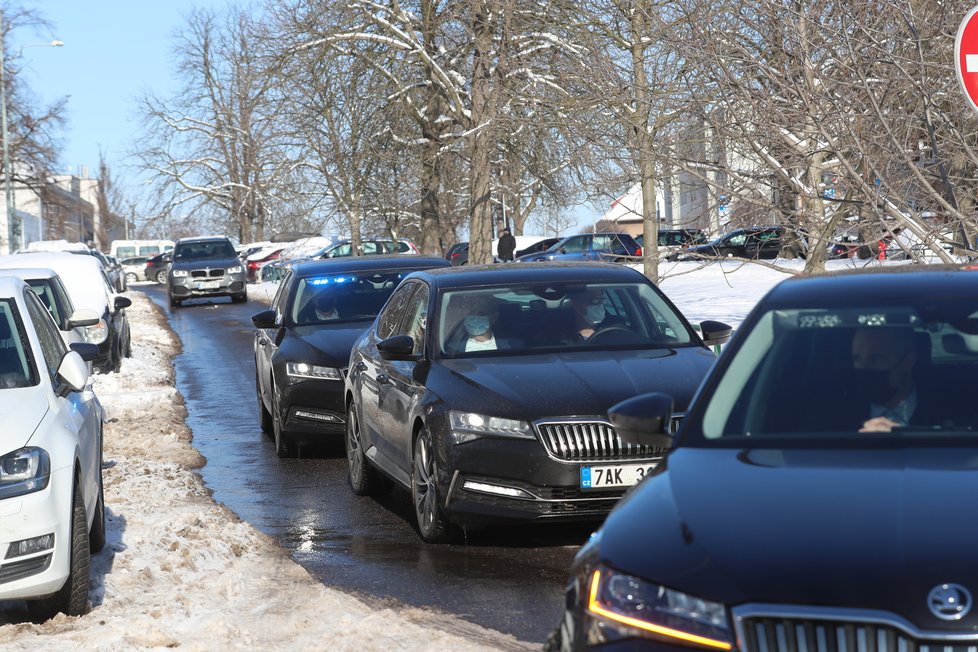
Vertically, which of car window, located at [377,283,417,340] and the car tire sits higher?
car window, located at [377,283,417,340]

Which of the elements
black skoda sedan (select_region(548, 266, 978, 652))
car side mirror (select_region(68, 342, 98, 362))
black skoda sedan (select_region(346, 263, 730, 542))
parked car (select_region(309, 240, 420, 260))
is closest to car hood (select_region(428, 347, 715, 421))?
black skoda sedan (select_region(346, 263, 730, 542))

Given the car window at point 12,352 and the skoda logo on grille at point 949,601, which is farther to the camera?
the car window at point 12,352

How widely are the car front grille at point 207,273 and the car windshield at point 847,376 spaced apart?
128 ft

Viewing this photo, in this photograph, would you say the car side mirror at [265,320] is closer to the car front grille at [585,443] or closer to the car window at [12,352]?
the car window at [12,352]

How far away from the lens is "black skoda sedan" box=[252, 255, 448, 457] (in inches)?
469

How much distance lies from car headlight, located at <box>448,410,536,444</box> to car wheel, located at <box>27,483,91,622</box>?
2096 mm

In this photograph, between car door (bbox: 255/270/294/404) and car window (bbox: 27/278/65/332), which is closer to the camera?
car door (bbox: 255/270/294/404)

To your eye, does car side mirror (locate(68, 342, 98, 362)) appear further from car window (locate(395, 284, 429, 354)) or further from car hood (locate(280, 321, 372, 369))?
car hood (locate(280, 321, 372, 369))

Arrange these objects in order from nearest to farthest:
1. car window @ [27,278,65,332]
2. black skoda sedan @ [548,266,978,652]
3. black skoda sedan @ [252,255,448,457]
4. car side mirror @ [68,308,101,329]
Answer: black skoda sedan @ [548,266,978,652], black skoda sedan @ [252,255,448,457], car side mirror @ [68,308,101,329], car window @ [27,278,65,332]

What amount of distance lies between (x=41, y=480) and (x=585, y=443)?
2.71 m

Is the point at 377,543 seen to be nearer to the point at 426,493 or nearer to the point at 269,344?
the point at 426,493

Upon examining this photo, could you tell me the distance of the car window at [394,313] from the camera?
9.98 m

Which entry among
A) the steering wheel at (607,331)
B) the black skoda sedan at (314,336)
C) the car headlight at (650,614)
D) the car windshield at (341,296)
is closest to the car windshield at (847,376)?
the car headlight at (650,614)

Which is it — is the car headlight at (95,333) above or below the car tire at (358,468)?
above
